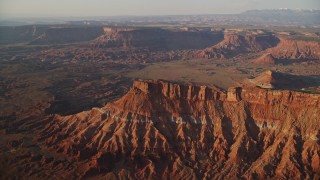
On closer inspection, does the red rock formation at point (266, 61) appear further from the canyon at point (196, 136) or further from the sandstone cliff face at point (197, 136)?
the sandstone cliff face at point (197, 136)

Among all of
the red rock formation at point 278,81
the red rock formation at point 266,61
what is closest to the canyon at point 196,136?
the red rock formation at point 278,81

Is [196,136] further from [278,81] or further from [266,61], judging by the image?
[266,61]

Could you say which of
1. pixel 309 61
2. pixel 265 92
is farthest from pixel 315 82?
pixel 265 92

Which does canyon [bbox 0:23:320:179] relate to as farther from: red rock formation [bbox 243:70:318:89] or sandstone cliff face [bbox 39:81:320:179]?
red rock formation [bbox 243:70:318:89]

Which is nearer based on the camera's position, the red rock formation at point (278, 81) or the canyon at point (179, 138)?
the canyon at point (179, 138)

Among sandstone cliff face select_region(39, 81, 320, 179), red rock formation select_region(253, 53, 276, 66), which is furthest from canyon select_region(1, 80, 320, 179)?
red rock formation select_region(253, 53, 276, 66)

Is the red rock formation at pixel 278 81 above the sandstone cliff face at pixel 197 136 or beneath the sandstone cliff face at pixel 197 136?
beneath

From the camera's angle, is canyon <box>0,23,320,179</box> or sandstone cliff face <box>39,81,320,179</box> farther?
canyon <box>0,23,320,179</box>

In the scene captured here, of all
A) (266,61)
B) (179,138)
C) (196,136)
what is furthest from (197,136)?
(266,61)

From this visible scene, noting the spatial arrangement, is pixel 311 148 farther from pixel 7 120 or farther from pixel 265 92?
pixel 7 120
